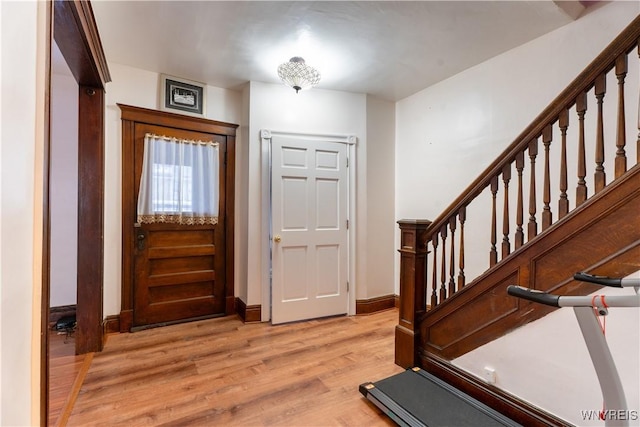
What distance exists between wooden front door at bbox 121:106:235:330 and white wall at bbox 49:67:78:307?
1.81 feet

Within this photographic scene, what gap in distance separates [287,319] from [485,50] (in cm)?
318

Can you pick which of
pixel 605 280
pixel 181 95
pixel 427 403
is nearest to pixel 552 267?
pixel 605 280

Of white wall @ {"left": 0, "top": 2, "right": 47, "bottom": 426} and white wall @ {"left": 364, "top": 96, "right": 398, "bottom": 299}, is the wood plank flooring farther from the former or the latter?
white wall @ {"left": 364, "top": 96, "right": 398, "bottom": 299}

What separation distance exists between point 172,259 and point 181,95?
1.70 m

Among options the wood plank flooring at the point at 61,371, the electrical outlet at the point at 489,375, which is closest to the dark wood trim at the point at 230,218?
the wood plank flooring at the point at 61,371

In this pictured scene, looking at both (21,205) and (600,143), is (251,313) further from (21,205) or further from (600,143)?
(600,143)

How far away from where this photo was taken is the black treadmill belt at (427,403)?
5.32 feet

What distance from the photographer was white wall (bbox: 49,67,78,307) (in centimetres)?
294

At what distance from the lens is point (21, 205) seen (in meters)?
0.97

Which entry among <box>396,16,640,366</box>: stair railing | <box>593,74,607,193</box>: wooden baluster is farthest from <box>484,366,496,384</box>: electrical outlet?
<box>593,74,607,193</box>: wooden baluster

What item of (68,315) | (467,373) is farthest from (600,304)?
(68,315)

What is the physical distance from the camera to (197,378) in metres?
2.17

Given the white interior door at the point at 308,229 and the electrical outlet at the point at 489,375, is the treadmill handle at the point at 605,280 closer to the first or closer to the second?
the electrical outlet at the point at 489,375

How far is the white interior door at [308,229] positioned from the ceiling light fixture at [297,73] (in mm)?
630
